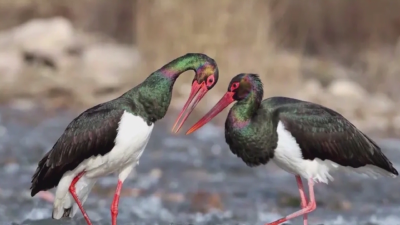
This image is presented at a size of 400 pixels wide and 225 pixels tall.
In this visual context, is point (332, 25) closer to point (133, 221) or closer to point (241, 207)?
point (241, 207)

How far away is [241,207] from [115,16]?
9701 millimetres

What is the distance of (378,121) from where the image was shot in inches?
527

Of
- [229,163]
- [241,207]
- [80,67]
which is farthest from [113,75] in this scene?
[241,207]

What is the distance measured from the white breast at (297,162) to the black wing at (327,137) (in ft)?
0.13

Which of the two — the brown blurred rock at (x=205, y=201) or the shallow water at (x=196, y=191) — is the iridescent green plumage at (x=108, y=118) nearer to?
the shallow water at (x=196, y=191)

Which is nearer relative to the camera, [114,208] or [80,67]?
[114,208]

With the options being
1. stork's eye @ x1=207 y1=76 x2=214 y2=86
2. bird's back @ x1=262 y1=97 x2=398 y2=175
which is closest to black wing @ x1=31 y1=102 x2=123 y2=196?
stork's eye @ x1=207 y1=76 x2=214 y2=86

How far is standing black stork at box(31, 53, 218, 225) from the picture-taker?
672 cm

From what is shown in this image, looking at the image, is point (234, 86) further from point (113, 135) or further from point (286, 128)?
point (113, 135)

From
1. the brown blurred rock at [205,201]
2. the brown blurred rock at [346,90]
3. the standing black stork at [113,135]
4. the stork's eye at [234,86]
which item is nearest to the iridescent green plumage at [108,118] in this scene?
the standing black stork at [113,135]

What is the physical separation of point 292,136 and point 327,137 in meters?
0.34

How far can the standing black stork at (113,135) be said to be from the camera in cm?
672

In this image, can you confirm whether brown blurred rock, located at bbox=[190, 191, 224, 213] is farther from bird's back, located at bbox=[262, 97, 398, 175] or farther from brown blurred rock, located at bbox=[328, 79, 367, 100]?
brown blurred rock, located at bbox=[328, 79, 367, 100]

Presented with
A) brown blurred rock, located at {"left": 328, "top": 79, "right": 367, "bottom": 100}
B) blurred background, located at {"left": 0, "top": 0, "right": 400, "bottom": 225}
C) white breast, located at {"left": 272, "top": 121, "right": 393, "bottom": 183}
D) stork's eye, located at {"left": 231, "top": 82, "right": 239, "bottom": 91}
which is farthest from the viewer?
brown blurred rock, located at {"left": 328, "top": 79, "right": 367, "bottom": 100}
